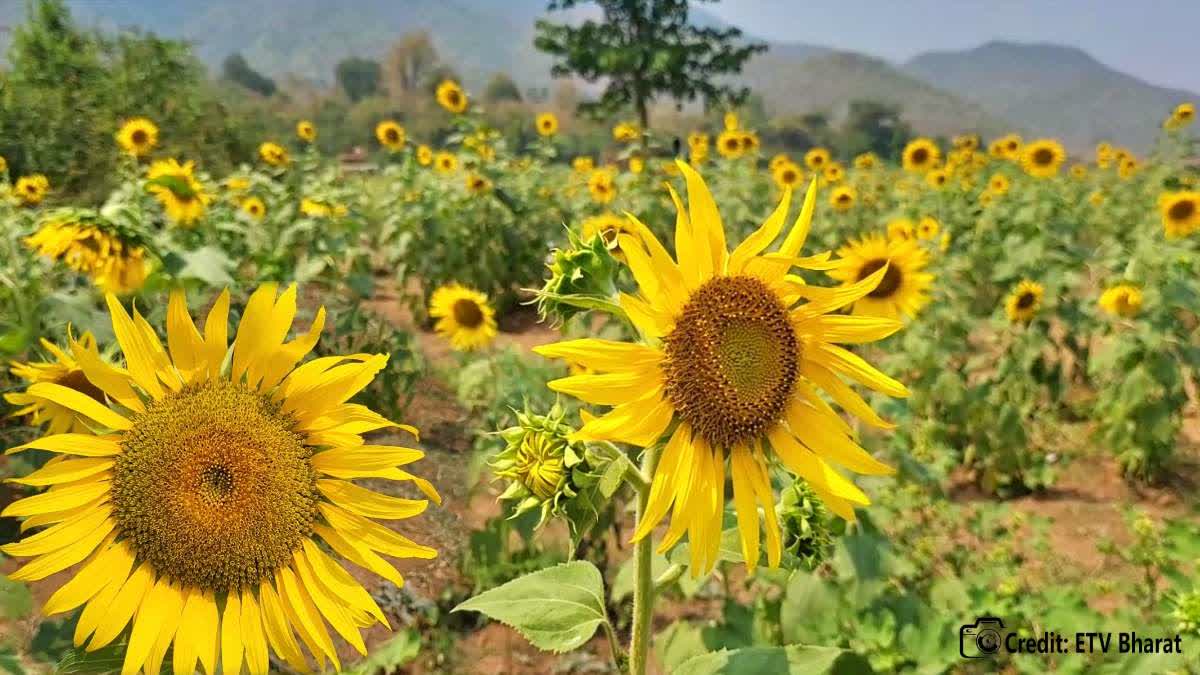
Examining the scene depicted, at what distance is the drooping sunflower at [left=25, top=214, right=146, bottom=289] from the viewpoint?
81.4 inches

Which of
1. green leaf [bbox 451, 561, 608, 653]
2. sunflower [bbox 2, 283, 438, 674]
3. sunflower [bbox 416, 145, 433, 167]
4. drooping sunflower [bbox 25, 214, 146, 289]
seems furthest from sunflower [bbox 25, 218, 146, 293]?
sunflower [bbox 416, 145, 433, 167]

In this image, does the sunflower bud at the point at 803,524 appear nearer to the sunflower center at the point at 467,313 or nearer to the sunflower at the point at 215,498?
the sunflower at the point at 215,498

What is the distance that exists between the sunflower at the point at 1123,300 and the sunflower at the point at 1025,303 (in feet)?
1.03

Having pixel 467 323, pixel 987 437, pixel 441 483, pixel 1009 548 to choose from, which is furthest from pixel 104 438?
pixel 987 437

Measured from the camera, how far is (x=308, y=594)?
112cm

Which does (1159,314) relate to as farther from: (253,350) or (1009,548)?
(253,350)

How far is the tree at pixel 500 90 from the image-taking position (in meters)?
81.4

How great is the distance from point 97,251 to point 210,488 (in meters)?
1.53

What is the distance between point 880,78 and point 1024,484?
535 feet

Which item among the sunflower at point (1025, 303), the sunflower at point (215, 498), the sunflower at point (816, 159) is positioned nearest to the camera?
the sunflower at point (215, 498)

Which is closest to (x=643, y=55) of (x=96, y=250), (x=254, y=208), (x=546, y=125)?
(x=546, y=125)

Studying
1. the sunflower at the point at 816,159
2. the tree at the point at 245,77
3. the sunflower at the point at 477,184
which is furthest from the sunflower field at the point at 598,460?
the tree at the point at 245,77

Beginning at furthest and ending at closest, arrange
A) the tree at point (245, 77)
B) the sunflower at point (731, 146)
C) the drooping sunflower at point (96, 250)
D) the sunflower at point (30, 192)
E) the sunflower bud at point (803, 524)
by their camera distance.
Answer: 1. the tree at point (245, 77)
2. the sunflower at point (731, 146)
3. the sunflower at point (30, 192)
4. the drooping sunflower at point (96, 250)
5. the sunflower bud at point (803, 524)

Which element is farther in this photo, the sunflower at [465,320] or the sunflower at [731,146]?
the sunflower at [731,146]
